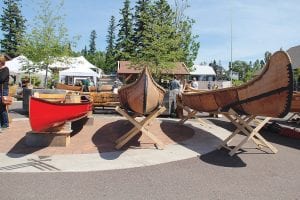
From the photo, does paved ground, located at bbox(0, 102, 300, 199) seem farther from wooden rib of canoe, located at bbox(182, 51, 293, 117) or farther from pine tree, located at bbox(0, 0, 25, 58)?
pine tree, located at bbox(0, 0, 25, 58)

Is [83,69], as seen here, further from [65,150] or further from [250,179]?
[250,179]

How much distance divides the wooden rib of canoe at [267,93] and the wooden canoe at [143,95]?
1667 mm

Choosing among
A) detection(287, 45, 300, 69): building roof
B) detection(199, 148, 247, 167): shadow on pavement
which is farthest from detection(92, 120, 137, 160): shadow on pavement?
detection(287, 45, 300, 69): building roof

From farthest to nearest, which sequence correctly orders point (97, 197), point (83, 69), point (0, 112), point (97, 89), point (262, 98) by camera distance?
point (83, 69), point (97, 89), point (0, 112), point (262, 98), point (97, 197)

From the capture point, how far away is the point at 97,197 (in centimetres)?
516

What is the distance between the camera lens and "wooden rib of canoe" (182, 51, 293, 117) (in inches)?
287

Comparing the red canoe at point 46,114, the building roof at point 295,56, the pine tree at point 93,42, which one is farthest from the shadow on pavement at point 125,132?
the pine tree at point 93,42

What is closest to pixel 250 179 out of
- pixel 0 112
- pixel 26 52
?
pixel 0 112

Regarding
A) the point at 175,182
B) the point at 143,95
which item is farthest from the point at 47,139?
the point at 175,182

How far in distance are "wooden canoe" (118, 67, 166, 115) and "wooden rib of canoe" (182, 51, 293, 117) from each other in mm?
1667

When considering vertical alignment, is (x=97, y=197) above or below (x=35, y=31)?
below

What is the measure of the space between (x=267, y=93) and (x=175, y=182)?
9.65ft

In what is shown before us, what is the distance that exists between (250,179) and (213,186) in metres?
0.81

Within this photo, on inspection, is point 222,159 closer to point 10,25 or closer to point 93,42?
point 10,25
